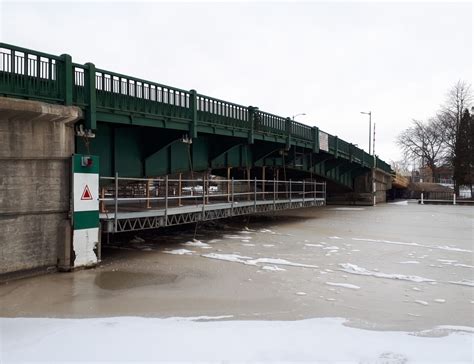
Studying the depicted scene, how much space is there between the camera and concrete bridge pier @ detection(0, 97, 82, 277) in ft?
29.2

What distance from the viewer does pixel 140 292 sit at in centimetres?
830

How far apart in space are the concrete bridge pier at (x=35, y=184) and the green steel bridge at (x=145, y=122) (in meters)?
0.49

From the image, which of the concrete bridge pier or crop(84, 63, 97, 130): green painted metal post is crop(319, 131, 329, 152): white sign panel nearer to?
crop(84, 63, 97, 130): green painted metal post

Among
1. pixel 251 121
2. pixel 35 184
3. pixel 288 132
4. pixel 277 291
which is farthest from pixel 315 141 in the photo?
pixel 35 184

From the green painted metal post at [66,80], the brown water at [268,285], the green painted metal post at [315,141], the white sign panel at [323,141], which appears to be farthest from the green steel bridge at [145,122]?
the brown water at [268,285]

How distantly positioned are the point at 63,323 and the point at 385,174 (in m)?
51.0

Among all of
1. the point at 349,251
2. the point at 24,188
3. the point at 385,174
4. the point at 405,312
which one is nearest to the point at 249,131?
the point at 349,251

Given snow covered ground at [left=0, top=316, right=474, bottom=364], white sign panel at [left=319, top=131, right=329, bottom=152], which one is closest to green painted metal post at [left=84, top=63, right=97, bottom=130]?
snow covered ground at [left=0, top=316, right=474, bottom=364]

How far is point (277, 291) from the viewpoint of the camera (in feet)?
27.6

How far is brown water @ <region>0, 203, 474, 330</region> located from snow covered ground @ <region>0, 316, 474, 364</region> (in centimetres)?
50

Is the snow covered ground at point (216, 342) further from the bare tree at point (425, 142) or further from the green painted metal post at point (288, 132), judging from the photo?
the bare tree at point (425, 142)

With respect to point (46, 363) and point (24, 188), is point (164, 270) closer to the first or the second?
point (24, 188)

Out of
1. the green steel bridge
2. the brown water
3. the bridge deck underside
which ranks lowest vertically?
the brown water

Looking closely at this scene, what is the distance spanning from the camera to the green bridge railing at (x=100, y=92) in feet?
30.3
